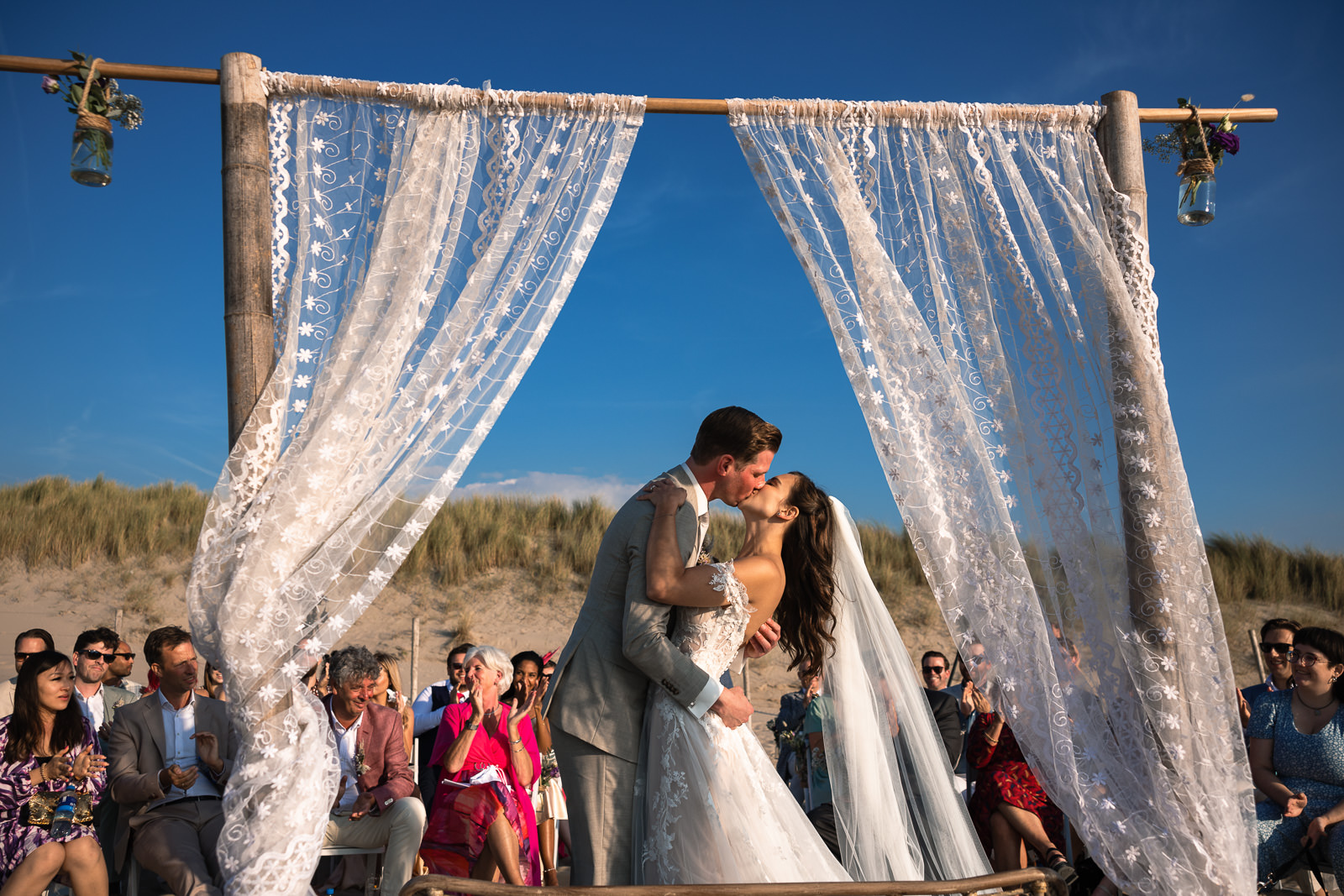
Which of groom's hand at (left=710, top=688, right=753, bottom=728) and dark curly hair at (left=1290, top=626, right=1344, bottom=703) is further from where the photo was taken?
dark curly hair at (left=1290, top=626, right=1344, bottom=703)

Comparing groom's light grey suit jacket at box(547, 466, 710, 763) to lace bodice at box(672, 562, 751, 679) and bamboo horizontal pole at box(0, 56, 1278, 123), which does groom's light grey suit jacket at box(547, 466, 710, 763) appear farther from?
bamboo horizontal pole at box(0, 56, 1278, 123)

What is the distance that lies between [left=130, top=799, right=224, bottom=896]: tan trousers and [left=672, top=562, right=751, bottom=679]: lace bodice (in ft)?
5.33

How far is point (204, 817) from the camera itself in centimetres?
354

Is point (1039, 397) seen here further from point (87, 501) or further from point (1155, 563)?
point (87, 501)

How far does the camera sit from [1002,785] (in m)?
4.18

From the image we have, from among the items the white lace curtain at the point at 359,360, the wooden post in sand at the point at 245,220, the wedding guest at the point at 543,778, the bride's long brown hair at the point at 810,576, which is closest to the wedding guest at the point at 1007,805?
the bride's long brown hair at the point at 810,576

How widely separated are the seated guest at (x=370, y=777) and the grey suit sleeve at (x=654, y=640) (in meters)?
1.66

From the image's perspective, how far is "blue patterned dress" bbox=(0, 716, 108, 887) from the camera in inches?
132

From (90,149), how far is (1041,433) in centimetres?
336

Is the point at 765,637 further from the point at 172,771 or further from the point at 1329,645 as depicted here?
the point at 1329,645

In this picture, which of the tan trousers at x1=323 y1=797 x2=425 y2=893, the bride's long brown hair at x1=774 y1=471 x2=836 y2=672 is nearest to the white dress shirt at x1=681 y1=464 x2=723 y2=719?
the bride's long brown hair at x1=774 y1=471 x2=836 y2=672

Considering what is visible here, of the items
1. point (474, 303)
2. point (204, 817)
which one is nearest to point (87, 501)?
point (204, 817)

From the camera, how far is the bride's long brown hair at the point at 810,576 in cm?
315

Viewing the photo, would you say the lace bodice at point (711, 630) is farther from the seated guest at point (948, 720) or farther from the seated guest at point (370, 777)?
the seated guest at point (948, 720)
